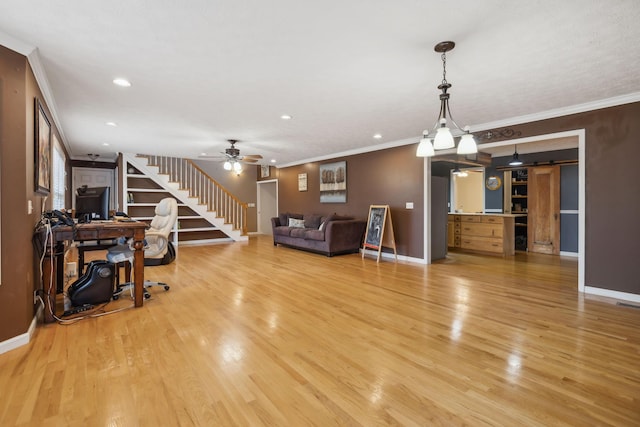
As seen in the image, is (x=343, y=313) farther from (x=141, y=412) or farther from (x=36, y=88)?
(x=36, y=88)

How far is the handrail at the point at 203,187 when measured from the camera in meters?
8.81

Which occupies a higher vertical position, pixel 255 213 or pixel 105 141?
pixel 105 141

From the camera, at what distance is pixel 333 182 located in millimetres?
7996

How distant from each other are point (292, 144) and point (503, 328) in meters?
5.23

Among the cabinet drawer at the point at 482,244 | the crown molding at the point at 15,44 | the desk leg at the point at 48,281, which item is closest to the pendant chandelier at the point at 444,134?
the crown molding at the point at 15,44

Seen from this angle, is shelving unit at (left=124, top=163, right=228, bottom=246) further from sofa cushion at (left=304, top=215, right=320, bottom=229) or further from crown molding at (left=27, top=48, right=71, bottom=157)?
crown molding at (left=27, top=48, right=71, bottom=157)

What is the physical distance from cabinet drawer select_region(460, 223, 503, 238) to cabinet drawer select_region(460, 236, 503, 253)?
0.09 m

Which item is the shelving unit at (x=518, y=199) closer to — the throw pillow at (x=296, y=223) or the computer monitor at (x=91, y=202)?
the throw pillow at (x=296, y=223)

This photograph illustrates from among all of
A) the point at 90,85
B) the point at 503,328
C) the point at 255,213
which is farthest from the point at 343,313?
the point at 255,213

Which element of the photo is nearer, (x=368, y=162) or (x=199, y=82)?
(x=199, y=82)

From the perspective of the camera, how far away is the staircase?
8.30m

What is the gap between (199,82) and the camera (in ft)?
11.0

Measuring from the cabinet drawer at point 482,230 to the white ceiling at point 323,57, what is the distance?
9.40 feet

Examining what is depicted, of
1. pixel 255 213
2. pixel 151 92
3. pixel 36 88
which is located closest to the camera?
pixel 36 88
